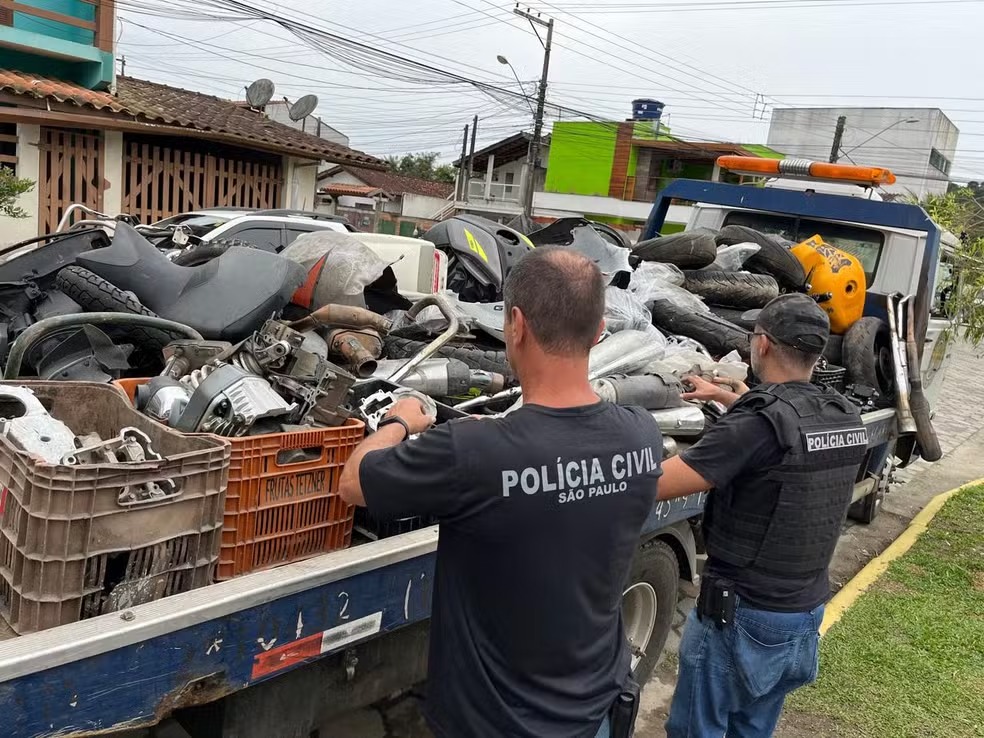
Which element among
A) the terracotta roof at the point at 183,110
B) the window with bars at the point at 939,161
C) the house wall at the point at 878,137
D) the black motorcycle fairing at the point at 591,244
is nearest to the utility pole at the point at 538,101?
the terracotta roof at the point at 183,110

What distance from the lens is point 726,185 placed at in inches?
270

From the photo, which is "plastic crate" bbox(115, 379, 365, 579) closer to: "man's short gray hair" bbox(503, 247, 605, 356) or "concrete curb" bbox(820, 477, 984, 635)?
"man's short gray hair" bbox(503, 247, 605, 356)

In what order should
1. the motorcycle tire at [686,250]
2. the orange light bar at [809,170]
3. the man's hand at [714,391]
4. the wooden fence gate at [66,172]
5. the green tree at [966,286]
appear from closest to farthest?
the man's hand at [714,391]
the motorcycle tire at [686,250]
the orange light bar at [809,170]
the green tree at [966,286]
the wooden fence gate at [66,172]

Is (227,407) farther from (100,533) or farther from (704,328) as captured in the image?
(704,328)

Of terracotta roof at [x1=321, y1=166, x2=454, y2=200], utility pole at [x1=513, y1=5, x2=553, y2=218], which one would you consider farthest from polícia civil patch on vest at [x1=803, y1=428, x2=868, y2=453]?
terracotta roof at [x1=321, y1=166, x2=454, y2=200]

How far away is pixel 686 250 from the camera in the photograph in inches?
216

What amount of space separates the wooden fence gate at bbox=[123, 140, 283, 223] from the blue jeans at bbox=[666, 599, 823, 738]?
11.2 m

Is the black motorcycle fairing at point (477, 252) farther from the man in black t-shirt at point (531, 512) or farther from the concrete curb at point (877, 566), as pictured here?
the man in black t-shirt at point (531, 512)

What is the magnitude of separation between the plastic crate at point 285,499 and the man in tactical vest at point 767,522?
3.34 feet

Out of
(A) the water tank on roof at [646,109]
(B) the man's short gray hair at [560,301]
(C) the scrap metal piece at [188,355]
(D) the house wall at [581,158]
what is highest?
(A) the water tank on roof at [646,109]

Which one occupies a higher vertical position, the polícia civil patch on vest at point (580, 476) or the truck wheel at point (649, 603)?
the polícia civil patch on vest at point (580, 476)

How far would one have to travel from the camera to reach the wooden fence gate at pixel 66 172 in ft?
36.6

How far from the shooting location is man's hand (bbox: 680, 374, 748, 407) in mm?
3473

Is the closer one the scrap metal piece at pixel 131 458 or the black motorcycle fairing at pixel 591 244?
the scrap metal piece at pixel 131 458
